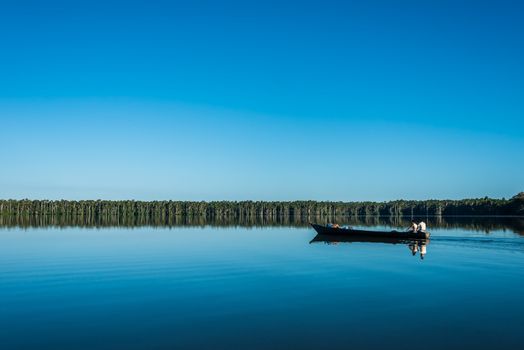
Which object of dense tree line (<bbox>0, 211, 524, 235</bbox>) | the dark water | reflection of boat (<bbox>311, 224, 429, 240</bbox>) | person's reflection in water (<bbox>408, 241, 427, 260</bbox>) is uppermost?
reflection of boat (<bbox>311, 224, 429, 240</bbox>)

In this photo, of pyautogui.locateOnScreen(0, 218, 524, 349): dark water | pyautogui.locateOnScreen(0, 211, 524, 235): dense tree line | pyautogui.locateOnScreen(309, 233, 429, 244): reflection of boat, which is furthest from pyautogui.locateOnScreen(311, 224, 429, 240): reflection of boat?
pyautogui.locateOnScreen(0, 211, 524, 235): dense tree line

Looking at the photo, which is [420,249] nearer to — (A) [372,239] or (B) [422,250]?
(B) [422,250]

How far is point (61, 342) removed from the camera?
14.0 meters

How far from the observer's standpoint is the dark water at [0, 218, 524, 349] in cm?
1425

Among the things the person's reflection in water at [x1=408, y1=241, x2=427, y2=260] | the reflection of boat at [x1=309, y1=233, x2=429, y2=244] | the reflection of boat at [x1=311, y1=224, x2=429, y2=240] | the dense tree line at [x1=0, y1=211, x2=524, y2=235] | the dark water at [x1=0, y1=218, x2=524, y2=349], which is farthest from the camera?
the dense tree line at [x1=0, y1=211, x2=524, y2=235]

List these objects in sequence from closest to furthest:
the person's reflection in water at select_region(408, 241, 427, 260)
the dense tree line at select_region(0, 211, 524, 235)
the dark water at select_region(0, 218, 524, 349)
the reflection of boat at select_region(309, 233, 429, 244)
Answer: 1. the dark water at select_region(0, 218, 524, 349)
2. the person's reflection in water at select_region(408, 241, 427, 260)
3. the reflection of boat at select_region(309, 233, 429, 244)
4. the dense tree line at select_region(0, 211, 524, 235)

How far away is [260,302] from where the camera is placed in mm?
19469

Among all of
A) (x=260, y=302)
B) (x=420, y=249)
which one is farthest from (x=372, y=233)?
(x=260, y=302)

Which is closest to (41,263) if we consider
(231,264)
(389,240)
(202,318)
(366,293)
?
(231,264)

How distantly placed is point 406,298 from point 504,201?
19964cm

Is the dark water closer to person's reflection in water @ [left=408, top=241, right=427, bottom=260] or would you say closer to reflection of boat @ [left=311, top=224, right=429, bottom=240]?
person's reflection in water @ [left=408, top=241, right=427, bottom=260]

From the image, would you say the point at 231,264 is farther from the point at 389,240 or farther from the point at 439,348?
the point at 389,240

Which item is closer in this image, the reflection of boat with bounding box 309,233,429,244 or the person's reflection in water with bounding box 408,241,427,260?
the person's reflection in water with bounding box 408,241,427,260

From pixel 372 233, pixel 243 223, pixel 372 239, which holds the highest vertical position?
pixel 372 233
